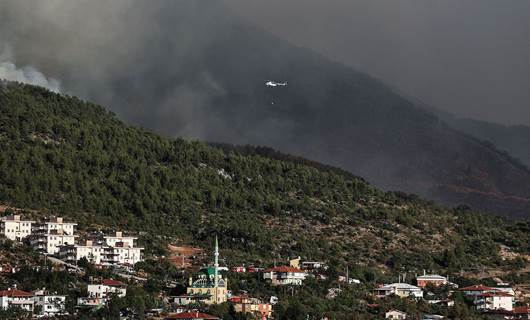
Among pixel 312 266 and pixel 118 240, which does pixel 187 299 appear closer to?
pixel 118 240

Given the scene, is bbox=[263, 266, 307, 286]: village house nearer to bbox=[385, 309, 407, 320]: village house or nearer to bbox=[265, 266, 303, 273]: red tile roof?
bbox=[265, 266, 303, 273]: red tile roof

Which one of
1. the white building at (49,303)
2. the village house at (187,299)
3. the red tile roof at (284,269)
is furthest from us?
the red tile roof at (284,269)

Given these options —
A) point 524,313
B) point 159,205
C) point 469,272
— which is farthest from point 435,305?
point 159,205

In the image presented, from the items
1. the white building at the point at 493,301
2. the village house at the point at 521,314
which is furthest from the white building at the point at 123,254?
the village house at the point at 521,314

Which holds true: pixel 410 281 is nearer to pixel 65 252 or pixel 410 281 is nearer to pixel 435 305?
pixel 435 305

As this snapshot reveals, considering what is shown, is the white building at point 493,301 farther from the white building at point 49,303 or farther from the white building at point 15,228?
the white building at point 15,228
